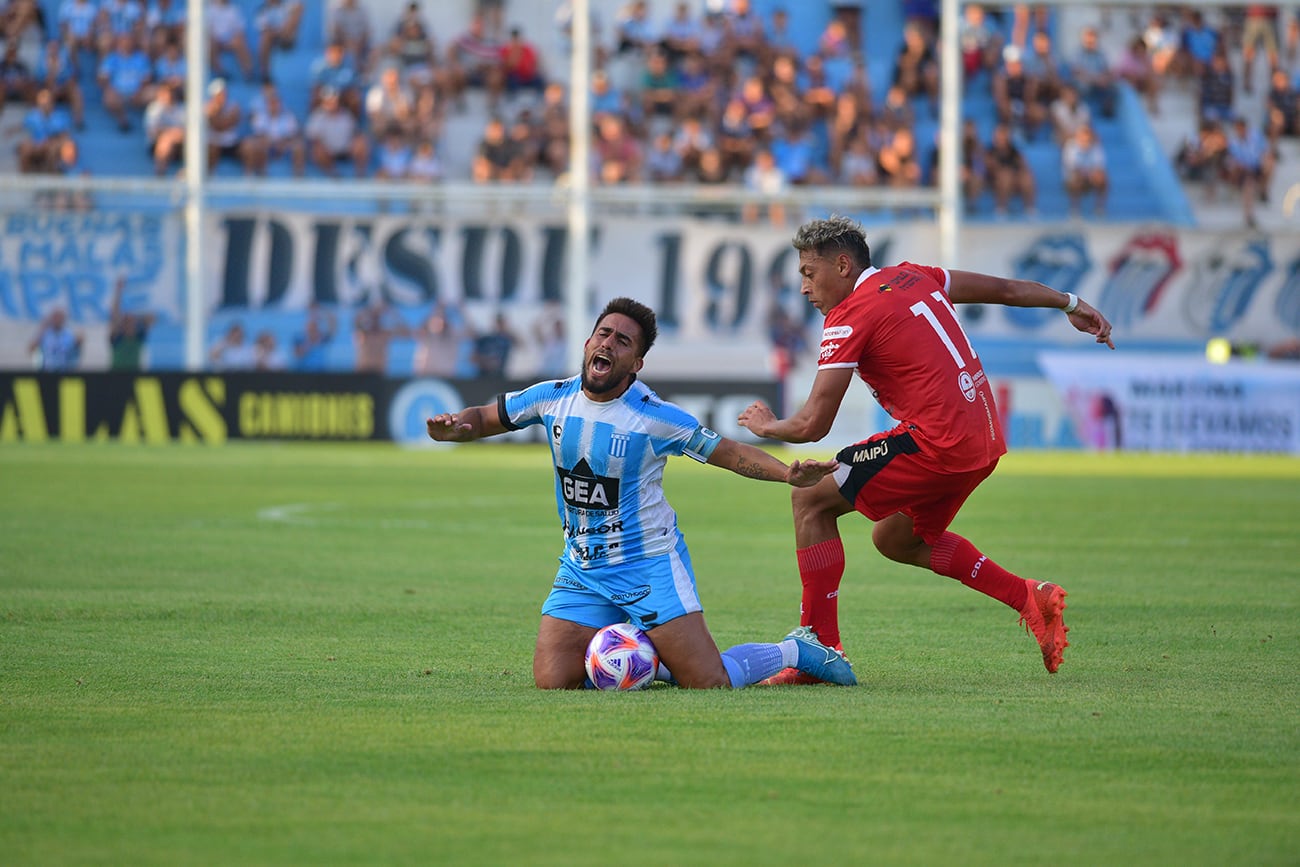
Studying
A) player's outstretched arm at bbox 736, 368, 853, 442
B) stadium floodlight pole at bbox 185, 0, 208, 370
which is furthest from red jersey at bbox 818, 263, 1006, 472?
stadium floodlight pole at bbox 185, 0, 208, 370

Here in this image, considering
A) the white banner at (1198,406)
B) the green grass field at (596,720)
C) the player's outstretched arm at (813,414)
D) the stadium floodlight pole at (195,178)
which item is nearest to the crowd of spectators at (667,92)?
the stadium floodlight pole at (195,178)

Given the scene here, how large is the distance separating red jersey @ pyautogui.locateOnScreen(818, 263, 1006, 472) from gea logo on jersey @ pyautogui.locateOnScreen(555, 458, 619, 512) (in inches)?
39.8

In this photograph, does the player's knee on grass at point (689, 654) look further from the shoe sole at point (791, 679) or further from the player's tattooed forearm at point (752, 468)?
the player's tattooed forearm at point (752, 468)

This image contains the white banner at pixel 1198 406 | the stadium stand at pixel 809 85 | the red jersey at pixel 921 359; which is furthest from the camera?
the stadium stand at pixel 809 85

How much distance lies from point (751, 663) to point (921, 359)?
57.5 inches

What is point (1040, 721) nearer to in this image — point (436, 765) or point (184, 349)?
point (436, 765)

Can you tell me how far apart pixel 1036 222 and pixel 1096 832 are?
28823 millimetres

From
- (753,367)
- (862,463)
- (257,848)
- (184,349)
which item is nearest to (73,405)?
(184,349)

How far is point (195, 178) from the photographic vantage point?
2906 cm

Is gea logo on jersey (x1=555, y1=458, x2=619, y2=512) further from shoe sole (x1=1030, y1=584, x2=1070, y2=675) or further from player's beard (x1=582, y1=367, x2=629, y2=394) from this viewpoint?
shoe sole (x1=1030, y1=584, x2=1070, y2=675)

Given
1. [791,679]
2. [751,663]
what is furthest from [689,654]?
[791,679]

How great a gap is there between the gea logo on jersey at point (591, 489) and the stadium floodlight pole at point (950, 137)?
80.5 ft

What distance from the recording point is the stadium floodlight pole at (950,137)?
30.9 m

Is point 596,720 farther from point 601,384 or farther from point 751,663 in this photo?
point 601,384
